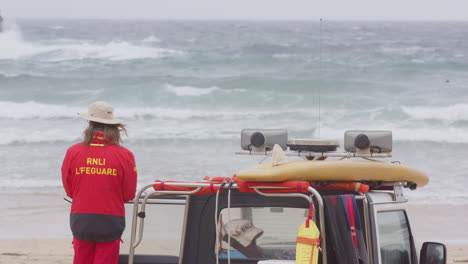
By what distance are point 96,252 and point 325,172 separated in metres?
1.37

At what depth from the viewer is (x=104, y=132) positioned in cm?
461

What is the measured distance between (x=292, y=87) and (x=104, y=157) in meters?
26.7

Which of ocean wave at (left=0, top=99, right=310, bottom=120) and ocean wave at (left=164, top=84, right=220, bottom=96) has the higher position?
ocean wave at (left=164, top=84, right=220, bottom=96)

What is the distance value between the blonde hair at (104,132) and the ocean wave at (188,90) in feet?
85.3

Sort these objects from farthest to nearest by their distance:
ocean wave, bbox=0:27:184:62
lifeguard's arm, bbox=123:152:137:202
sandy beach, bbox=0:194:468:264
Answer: ocean wave, bbox=0:27:184:62 → sandy beach, bbox=0:194:468:264 → lifeguard's arm, bbox=123:152:137:202

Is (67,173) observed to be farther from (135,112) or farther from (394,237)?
(135,112)

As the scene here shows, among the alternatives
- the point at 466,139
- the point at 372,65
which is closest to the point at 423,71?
the point at 372,65

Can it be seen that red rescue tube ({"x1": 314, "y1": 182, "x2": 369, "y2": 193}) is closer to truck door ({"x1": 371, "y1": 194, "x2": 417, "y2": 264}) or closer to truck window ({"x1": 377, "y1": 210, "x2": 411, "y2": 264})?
truck door ({"x1": 371, "y1": 194, "x2": 417, "y2": 264})

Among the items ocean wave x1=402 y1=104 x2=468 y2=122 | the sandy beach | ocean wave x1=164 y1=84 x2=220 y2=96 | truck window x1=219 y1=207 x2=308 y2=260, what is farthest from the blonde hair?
ocean wave x1=164 y1=84 x2=220 y2=96

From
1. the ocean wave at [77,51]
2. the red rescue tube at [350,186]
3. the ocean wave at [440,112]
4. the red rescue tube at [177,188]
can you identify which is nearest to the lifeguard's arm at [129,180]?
the red rescue tube at [177,188]

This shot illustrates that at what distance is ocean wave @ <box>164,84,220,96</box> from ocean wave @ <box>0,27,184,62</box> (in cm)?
895

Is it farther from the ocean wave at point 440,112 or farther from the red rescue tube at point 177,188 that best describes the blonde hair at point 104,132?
the ocean wave at point 440,112

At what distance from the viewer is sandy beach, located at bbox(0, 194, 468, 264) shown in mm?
11039

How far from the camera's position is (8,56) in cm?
4231
